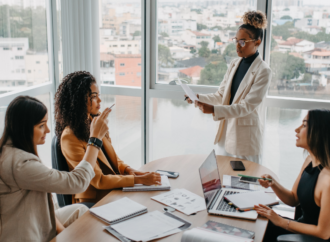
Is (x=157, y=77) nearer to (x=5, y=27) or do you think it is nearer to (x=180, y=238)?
(x=5, y=27)

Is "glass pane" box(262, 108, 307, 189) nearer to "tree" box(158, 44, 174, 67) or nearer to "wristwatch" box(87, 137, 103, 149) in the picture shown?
"tree" box(158, 44, 174, 67)

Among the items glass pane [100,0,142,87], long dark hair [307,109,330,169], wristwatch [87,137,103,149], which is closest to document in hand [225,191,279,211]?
long dark hair [307,109,330,169]

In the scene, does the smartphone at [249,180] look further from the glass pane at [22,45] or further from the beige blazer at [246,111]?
the glass pane at [22,45]

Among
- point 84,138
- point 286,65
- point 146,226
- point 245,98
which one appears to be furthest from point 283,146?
point 146,226

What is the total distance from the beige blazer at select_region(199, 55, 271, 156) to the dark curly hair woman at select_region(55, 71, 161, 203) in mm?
957

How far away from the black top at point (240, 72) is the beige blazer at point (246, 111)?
3cm

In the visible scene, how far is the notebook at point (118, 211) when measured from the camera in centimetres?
154

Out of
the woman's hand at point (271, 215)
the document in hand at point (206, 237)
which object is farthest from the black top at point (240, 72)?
the document in hand at point (206, 237)

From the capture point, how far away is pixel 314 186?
1.67m

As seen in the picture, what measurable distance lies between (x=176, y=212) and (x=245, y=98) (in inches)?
52.3

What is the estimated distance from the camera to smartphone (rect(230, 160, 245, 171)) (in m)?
2.20

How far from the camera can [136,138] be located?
372cm

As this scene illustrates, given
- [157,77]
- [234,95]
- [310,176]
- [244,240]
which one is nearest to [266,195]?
[310,176]

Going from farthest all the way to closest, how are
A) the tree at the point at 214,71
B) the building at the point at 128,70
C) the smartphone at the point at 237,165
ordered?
the building at the point at 128,70, the tree at the point at 214,71, the smartphone at the point at 237,165
